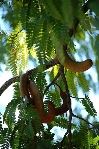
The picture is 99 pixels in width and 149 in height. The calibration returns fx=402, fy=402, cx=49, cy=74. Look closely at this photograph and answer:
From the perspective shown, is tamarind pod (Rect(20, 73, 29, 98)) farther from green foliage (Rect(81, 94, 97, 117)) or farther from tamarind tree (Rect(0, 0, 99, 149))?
green foliage (Rect(81, 94, 97, 117))

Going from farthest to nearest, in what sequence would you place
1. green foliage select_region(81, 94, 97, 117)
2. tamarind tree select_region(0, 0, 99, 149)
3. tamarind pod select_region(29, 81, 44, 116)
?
green foliage select_region(81, 94, 97, 117) → tamarind pod select_region(29, 81, 44, 116) → tamarind tree select_region(0, 0, 99, 149)

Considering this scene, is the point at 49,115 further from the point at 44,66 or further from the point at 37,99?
the point at 44,66

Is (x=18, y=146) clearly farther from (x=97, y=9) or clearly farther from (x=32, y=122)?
(x=97, y=9)

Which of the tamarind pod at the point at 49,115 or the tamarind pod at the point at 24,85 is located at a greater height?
the tamarind pod at the point at 24,85

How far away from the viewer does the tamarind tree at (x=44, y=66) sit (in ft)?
3.07

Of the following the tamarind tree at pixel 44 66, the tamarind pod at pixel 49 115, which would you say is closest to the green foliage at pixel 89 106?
the tamarind tree at pixel 44 66

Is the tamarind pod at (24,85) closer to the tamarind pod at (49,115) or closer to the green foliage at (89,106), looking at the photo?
the tamarind pod at (49,115)

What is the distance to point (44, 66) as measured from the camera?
38.8 inches

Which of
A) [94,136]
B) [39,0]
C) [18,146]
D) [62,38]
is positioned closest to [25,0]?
[39,0]

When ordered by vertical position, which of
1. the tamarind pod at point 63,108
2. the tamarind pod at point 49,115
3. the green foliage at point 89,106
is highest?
the green foliage at point 89,106

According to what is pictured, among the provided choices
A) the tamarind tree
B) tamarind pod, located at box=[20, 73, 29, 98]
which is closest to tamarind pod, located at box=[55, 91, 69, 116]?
the tamarind tree

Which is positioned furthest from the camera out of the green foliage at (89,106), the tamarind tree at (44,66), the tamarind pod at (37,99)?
the green foliage at (89,106)

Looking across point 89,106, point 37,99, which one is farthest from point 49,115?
point 89,106

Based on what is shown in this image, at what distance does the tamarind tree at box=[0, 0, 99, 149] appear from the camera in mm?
937
